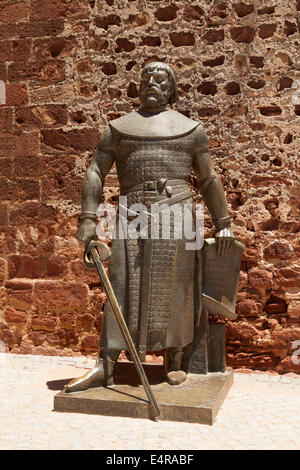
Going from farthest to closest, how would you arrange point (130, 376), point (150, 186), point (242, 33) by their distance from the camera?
point (242, 33), point (130, 376), point (150, 186)

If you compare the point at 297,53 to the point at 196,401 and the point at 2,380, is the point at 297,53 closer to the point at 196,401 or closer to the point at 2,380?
the point at 196,401

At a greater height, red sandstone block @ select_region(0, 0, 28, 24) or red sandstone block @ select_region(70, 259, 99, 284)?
red sandstone block @ select_region(0, 0, 28, 24)

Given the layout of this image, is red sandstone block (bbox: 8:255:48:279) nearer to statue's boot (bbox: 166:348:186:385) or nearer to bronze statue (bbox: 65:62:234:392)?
bronze statue (bbox: 65:62:234:392)

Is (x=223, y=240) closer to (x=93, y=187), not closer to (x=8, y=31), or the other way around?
(x=93, y=187)

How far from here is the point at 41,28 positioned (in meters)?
4.84

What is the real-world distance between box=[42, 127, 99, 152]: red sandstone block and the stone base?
2.22 meters

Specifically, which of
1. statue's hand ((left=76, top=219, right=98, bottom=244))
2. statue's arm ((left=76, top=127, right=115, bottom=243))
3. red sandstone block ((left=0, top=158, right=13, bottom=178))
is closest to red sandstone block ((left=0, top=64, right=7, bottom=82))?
red sandstone block ((left=0, top=158, right=13, bottom=178))

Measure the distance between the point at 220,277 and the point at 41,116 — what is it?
2.43 metres

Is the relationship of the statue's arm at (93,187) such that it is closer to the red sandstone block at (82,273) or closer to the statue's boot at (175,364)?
the statue's boot at (175,364)

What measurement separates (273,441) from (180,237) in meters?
1.29

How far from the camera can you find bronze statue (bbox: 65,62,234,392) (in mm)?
3193

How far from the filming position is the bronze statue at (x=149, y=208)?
3.19m

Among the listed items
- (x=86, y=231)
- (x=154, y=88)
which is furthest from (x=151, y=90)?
(x=86, y=231)

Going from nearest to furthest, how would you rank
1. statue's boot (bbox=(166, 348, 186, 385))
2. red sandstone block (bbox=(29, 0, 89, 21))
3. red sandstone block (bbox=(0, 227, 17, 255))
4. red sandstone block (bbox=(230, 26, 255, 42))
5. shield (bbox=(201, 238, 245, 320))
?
statue's boot (bbox=(166, 348, 186, 385)) → shield (bbox=(201, 238, 245, 320)) → red sandstone block (bbox=(230, 26, 255, 42)) → red sandstone block (bbox=(29, 0, 89, 21)) → red sandstone block (bbox=(0, 227, 17, 255))
